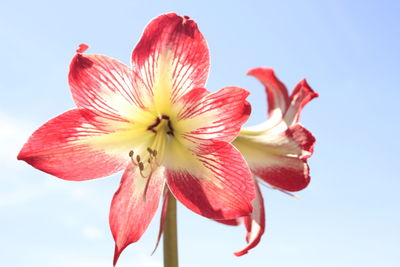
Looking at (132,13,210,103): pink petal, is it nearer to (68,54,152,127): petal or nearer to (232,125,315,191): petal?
(68,54,152,127): petal

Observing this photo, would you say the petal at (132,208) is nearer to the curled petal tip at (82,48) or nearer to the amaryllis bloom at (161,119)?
the amaryllis bloom at (161,119)

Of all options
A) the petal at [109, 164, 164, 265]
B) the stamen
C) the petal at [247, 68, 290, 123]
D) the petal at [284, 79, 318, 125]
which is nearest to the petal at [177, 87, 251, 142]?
the stamen

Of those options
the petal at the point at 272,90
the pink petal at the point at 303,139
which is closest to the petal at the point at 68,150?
the pink petal at the point at 303,139

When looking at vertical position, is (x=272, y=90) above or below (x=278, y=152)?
above

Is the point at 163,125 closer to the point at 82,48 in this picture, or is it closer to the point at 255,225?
the point at 82,48

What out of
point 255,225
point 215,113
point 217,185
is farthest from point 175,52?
point 255,225

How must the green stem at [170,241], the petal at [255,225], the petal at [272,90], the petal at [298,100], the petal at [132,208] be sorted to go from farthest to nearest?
the petal at [272,90] → the petal at [298,100] → the petal at [255,225] → the petal at [132,208] → the green stem at [170,241]
